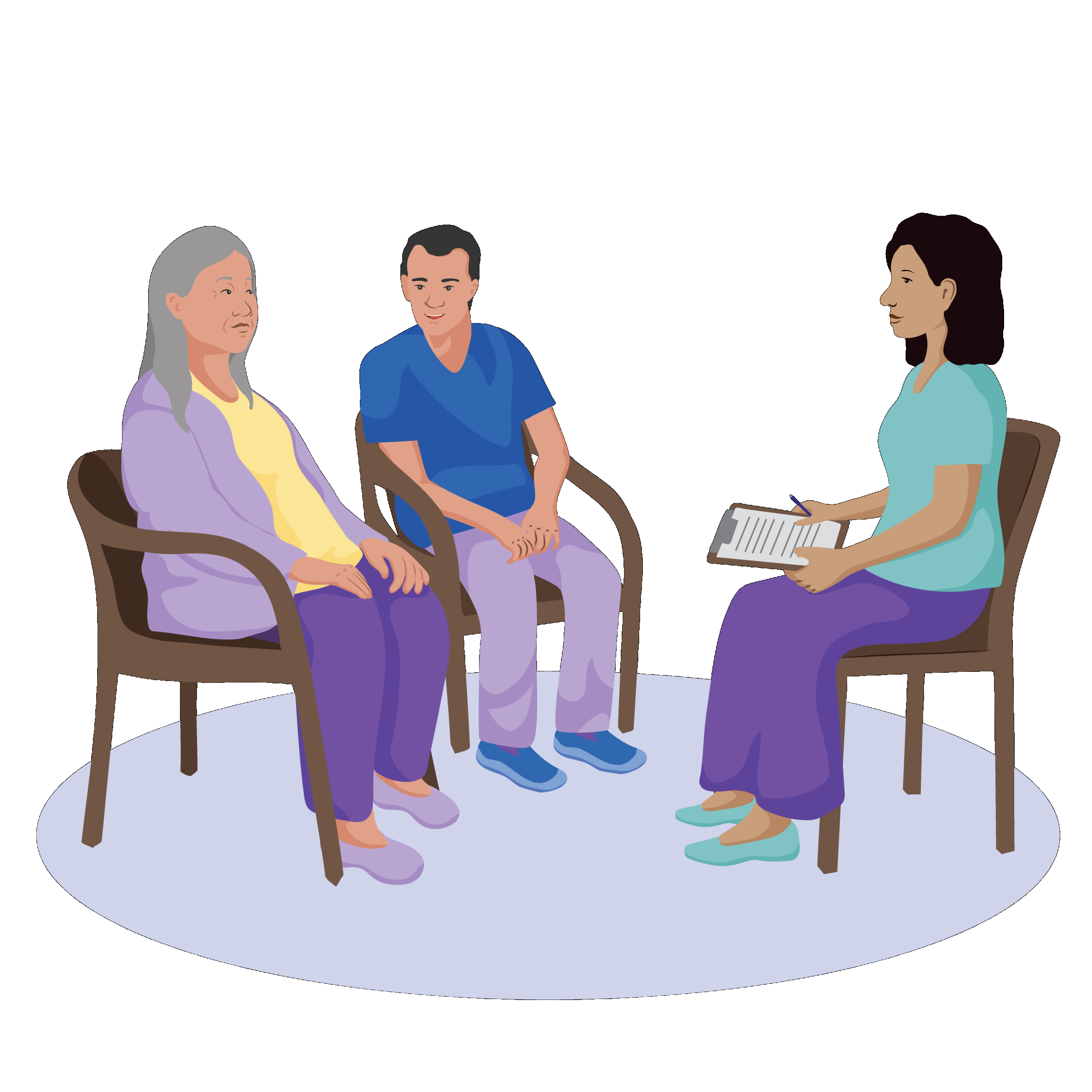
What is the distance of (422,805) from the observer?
4207 millimetres

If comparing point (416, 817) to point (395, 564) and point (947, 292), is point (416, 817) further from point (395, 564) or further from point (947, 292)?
point (947, 292)

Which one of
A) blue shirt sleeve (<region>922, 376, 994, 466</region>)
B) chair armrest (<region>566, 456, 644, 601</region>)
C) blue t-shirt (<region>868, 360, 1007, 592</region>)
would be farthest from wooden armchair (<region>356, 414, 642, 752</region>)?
blue shirt sleeve (<region>922, 376, 994, 466</region>)

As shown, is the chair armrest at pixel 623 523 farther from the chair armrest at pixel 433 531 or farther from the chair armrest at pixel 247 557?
the chair armrest at pixel 247 557

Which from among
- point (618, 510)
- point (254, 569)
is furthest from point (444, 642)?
point (618, 510)

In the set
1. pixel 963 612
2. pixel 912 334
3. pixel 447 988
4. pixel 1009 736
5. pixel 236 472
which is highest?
pixel 912 334

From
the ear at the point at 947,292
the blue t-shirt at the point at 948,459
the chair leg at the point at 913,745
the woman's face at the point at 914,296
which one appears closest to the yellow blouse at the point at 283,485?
the blue t-shirt at the point at 948,459

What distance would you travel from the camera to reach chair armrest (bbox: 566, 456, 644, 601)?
485 cm

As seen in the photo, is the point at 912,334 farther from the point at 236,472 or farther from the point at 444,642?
the point at 236,472

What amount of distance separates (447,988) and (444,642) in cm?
111

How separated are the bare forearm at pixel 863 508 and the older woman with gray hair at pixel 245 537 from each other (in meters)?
1.29

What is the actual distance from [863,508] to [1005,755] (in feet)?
2.68

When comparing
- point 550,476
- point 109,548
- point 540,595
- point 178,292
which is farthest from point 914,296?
point 109,548

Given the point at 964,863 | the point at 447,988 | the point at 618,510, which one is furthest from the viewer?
the point at 618,510

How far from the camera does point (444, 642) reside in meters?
4.13
